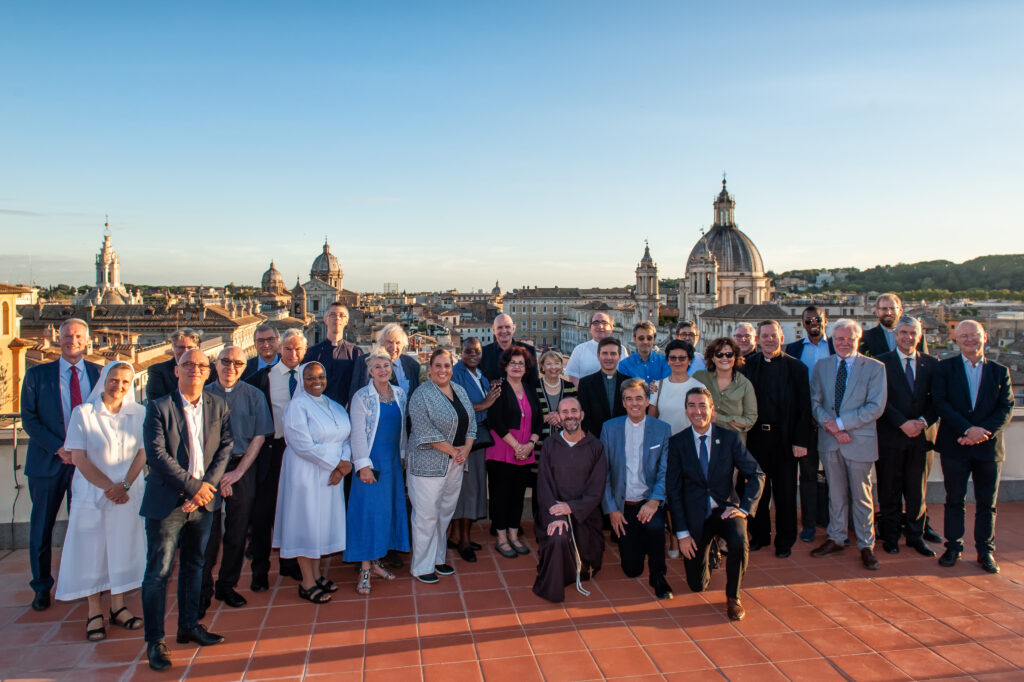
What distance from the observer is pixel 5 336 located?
19.4m

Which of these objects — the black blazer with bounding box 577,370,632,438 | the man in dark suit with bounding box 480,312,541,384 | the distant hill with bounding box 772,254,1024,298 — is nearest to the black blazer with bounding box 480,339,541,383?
the man in dark suit with bounding box 480,312,541,384

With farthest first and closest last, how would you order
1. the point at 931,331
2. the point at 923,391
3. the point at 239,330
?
the point at 931,331, the point at 239,330, the point at 923,391

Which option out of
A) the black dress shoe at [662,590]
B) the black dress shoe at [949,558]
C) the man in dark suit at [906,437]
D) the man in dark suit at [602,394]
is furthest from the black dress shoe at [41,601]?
the black dress shoe at [949,558]

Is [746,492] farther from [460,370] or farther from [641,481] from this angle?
[460,370]

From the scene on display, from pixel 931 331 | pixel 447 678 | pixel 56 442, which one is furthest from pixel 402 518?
pixel 931 331

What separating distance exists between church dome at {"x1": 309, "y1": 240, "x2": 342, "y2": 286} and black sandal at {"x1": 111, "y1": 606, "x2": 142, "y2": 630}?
125175mm

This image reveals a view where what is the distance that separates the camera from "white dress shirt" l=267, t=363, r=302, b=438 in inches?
193

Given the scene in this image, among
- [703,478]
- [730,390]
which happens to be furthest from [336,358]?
[730,390]

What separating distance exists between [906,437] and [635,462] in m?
2.21

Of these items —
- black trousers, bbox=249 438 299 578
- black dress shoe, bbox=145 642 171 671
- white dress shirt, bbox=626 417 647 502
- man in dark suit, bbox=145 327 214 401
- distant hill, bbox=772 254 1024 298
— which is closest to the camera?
black dress shoe, bbox=145 642 171 671

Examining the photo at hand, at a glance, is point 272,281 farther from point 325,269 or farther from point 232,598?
point 232,598

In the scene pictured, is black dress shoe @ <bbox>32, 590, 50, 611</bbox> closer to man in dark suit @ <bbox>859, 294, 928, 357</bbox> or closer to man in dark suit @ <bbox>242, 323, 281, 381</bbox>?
man in dark suit @ <bbox>242, 323, 281, 381</bbox>

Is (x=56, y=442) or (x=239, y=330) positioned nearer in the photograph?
(x=56, y=442)

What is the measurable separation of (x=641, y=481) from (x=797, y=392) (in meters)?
1.51
